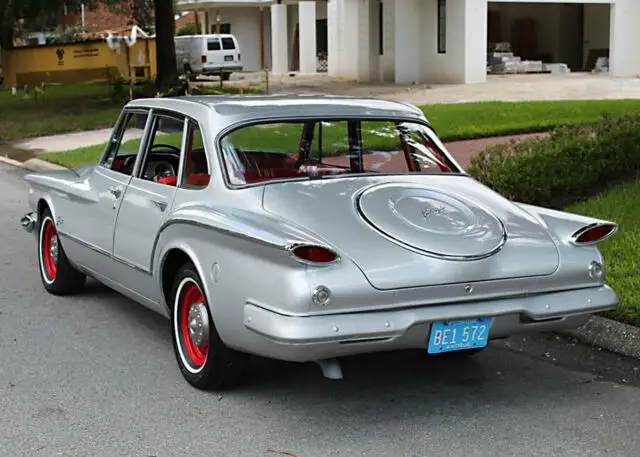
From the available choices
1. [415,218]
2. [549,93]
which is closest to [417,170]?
[415,218]

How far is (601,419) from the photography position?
5.00 meters

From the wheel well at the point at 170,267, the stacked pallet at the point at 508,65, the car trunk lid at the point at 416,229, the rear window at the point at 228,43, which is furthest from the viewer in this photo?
the rear window at the point at 228,43

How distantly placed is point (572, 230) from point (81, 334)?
3381mm

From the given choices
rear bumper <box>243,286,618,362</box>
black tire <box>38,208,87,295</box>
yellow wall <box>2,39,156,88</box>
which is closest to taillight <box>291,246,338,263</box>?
rear bumper <box>243,286,618,362</box>

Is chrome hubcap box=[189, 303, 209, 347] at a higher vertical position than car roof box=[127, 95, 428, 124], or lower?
lower

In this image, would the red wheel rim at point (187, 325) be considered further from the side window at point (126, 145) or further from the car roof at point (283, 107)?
the side window at point (126, 145)

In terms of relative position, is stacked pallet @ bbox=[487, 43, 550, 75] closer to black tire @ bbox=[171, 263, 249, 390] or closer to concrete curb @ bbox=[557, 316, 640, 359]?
concrete curb @ bbox=[557, 316, 640, 359]

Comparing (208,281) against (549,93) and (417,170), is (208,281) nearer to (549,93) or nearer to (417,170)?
(417,170)

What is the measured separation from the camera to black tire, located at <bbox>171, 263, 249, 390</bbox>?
5.30 meters

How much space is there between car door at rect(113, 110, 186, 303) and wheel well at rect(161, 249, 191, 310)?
3.4 inches

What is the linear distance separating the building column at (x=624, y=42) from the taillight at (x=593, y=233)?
89.9 feet

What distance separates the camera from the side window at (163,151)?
6.39m

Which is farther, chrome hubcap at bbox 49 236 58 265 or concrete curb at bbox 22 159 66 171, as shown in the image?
concrete curb at bbox 22 159 66 171

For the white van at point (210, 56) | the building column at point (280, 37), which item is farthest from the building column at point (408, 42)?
the building column at point (280, 37)
